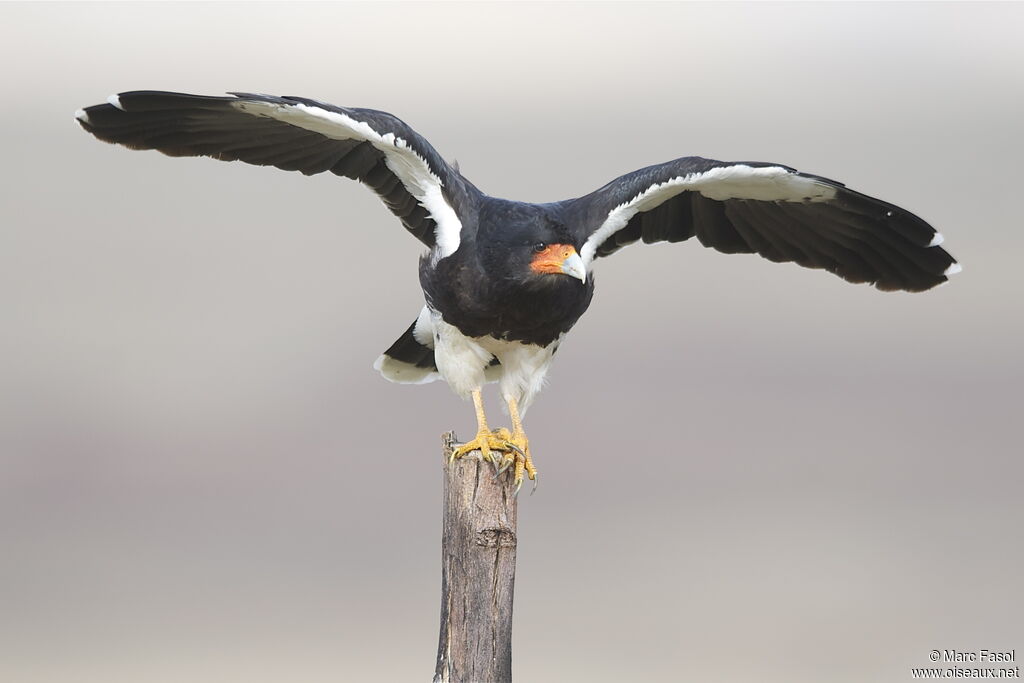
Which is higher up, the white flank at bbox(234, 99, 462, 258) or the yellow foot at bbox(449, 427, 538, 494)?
the white flank at bbox(234, 99, 462, 258)

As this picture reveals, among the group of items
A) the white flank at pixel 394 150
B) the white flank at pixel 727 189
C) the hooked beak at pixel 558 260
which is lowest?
the hooked beak at pixel 558 260

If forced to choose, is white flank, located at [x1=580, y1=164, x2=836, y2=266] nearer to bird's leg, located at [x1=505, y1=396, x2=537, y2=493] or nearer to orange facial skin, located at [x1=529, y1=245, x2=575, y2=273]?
orange facial skin, located at [x1=529, y1=245, x2=575, y2=273]

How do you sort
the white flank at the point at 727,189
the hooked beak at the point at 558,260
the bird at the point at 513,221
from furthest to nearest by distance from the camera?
the white flank at the point at 727,189 < the bird at the point at 513,221 < the hooked beak at the point at 558,260

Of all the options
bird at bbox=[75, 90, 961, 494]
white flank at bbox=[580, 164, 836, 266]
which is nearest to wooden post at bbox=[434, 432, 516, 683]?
bird at bbox=[75, 90, 961, 494]

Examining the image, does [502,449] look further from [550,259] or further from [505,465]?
[550,259]

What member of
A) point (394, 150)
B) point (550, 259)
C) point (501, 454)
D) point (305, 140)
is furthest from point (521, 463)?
point (305, 140)

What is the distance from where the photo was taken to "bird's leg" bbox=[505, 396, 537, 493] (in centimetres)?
564

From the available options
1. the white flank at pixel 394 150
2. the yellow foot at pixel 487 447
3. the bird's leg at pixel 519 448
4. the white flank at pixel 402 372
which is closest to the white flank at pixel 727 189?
the white flank at pixel 394 150

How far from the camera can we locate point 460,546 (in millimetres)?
5309

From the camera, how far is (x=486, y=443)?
5684 mm

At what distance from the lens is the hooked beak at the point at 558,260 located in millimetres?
5383

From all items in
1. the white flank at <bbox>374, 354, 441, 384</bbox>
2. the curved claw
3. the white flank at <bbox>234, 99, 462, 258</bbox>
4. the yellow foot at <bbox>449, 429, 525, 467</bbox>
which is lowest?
the curved claw

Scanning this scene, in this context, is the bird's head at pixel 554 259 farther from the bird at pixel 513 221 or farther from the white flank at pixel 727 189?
the white flank at pixel 727 189

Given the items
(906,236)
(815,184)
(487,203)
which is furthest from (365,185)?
(906,236)
